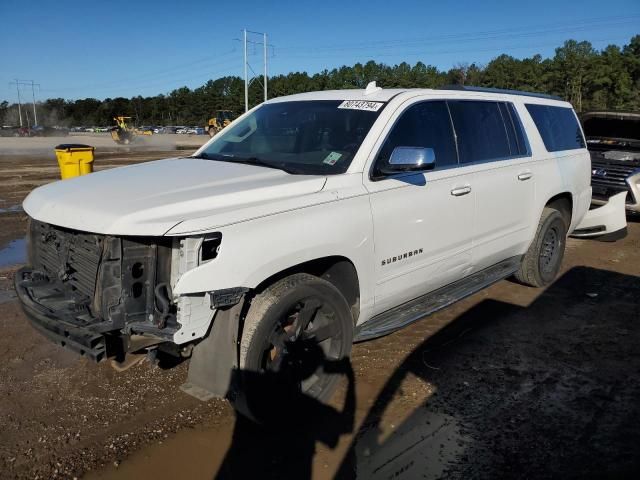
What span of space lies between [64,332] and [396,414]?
2.03 meters

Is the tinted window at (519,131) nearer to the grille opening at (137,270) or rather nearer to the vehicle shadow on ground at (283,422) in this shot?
the vehicle shadow on ground at (283,422)

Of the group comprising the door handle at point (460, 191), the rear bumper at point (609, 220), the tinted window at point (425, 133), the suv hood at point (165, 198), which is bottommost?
the rear bumper at point (609, 220)

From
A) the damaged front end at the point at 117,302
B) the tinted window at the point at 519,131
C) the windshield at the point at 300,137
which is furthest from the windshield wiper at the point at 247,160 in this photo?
the tinted window at the point at 519,131

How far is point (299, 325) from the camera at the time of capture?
10.6 feet

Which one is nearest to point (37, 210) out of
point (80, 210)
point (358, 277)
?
point (80, 210)

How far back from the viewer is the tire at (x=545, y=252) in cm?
563

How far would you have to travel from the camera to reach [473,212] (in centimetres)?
442

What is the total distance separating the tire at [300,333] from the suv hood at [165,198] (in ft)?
1.58

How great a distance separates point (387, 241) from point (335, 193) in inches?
21.7

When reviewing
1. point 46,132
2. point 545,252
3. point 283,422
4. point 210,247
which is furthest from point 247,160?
point 46,132

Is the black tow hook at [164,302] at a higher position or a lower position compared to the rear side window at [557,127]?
lower

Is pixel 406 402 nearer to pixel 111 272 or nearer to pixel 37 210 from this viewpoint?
pixel 111 272

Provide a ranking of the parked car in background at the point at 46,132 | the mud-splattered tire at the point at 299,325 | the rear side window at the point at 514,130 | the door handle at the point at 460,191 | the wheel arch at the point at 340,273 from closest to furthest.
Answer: the mud-splattered tire at the point at 299,325 → the wheel arch at the point at 340,273 → the door handle at the point at 460,191 → the rear side window at the point at 514,130 → the parked car in background at the point at 46,132

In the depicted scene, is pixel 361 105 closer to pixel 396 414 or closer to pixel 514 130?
pixel 514 130
